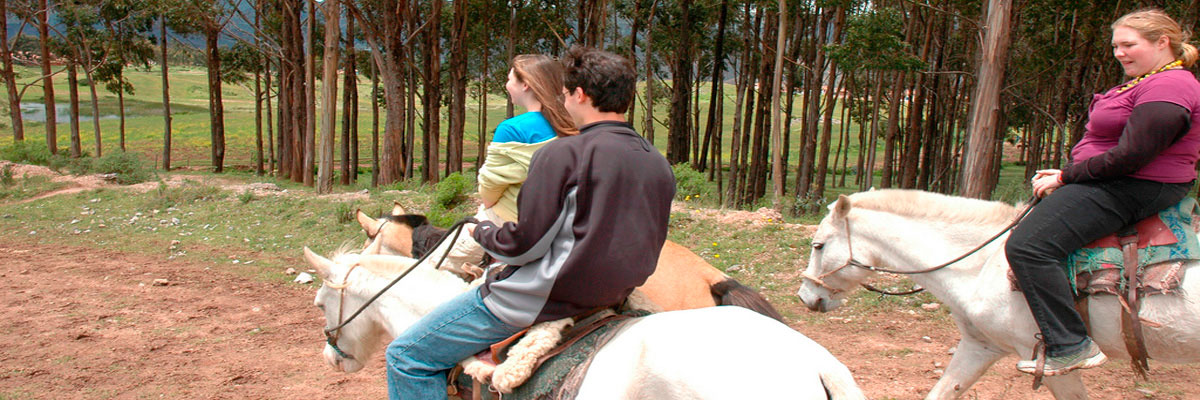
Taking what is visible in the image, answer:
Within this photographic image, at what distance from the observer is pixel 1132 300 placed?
3621 mm

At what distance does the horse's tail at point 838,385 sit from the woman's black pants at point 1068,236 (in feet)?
6.50

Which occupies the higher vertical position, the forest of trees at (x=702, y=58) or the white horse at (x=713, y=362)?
the forest of trees at (x=702, y=58)

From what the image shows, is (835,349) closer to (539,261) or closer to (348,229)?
(539,261)

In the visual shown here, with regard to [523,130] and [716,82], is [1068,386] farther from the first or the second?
[716,82]

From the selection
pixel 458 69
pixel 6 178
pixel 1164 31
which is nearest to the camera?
pixel 1164 31

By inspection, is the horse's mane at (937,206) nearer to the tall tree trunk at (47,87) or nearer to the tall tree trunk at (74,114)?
the tall tree trunk at (74,114)

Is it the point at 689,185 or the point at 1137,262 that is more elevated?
the point at 1137,262

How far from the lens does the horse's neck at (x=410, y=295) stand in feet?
10.2

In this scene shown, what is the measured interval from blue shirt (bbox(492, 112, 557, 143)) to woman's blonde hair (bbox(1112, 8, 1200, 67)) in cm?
290

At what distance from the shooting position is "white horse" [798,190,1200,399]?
3.70 m

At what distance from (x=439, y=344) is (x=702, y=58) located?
3431 cm

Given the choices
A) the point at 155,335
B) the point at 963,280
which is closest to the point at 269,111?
the point at 155,335

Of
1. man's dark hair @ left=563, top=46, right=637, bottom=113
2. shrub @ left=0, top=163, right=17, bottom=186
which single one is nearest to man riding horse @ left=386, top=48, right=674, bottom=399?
man's dark hair @ left=563, top=46, right=637, bottom=113

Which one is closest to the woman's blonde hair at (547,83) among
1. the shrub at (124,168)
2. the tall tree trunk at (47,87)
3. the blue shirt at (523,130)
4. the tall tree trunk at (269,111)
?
the blue shirt at (523,130)
